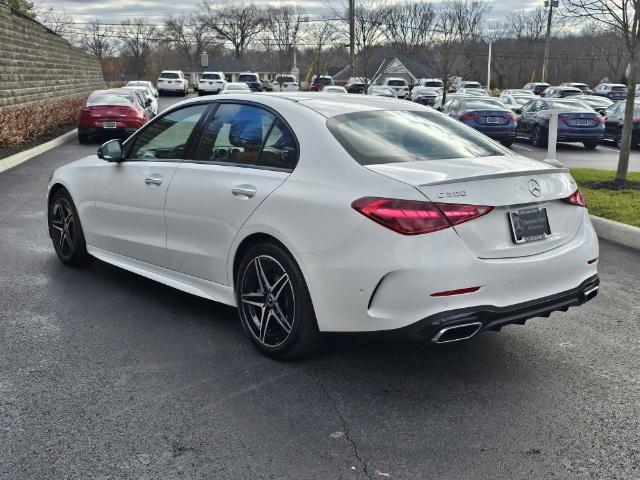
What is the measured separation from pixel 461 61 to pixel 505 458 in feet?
242

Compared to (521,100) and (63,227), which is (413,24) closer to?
(521,100)

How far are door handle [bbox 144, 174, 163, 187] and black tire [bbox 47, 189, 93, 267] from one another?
4.33 ft

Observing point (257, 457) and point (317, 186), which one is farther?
point (317, 186)

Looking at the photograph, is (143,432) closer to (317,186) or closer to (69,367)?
(69,367)

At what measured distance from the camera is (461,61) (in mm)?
73312

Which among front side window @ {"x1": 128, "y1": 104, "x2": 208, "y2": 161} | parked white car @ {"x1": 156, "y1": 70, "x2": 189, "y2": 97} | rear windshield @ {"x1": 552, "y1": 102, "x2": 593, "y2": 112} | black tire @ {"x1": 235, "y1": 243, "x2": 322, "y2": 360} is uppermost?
front side window @ {"x1": 128, "y1": 104, "x2": 208, "y2": 161}

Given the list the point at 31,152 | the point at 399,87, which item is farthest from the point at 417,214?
the point at 399,87

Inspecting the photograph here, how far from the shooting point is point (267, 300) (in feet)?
14.7

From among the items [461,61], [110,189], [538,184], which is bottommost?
[461,61]

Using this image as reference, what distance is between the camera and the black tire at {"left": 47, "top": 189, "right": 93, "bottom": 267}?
6.55m

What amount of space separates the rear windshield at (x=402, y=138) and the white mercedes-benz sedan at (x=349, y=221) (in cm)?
1

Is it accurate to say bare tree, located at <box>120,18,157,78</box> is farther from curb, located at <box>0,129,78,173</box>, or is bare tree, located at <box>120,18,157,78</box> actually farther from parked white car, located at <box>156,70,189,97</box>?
curb, located at <box>0,129,78,173</box>

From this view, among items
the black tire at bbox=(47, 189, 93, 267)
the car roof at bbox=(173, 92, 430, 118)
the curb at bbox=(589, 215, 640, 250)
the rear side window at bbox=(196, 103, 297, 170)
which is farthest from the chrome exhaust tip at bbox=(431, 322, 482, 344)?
the curb at bbox=(589, 215, 640, 250)

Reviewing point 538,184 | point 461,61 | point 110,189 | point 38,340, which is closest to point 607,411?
point 538,184
